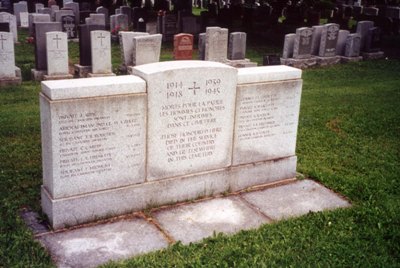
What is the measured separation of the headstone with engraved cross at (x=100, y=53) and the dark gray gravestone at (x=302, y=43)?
5.80 metres

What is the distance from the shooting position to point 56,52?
40.2 feet

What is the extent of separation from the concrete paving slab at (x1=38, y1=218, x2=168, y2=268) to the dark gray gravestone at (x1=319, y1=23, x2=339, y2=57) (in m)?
11.7

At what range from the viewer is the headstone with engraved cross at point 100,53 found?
12.6 meters

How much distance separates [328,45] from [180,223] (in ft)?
38.3

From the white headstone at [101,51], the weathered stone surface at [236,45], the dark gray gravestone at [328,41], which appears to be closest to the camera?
the white headstone at [101,51]

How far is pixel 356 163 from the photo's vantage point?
757cm

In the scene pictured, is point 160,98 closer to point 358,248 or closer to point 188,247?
point 188,247

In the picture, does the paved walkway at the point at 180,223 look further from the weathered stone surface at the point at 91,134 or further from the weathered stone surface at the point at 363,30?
the weathered stone surface at the point at 363,30

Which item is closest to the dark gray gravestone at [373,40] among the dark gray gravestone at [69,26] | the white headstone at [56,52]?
the white headstone at [56,52]

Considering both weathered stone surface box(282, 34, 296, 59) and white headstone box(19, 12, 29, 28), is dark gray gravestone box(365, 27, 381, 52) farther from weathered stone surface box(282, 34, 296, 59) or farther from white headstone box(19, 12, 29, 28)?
white headstone box(19, 12, 29, 28)

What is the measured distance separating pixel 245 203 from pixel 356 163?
231cm

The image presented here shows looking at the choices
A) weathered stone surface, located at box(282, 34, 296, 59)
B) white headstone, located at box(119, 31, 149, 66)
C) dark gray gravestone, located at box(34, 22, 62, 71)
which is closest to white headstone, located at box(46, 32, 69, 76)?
dark gray gravestone, located at box(34, 22, 62, 71)

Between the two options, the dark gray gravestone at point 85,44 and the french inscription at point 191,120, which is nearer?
the french inscription at point 191,120

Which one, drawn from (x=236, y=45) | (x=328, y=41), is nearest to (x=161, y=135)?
(x=236, y=45)
